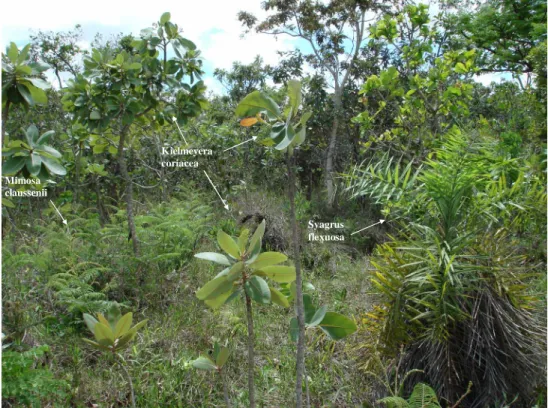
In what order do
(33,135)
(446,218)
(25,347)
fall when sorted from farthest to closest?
(25,347) → (446,218) → (33,135)

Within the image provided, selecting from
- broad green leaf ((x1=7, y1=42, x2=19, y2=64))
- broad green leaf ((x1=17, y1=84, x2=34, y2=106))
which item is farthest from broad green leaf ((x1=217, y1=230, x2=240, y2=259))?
broad green leaf ((x1=7, y1=42, x2=19, y2=64))

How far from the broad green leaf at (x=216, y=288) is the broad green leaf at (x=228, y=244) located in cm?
8

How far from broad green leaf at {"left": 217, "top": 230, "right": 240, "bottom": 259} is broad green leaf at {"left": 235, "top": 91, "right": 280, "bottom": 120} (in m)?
0.37

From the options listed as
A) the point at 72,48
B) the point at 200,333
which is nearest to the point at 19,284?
the point at 200,333

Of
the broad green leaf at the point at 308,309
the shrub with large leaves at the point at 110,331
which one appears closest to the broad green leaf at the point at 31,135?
the shrub with large leaves at the point at 110,331

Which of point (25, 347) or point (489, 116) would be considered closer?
point (25, 347)

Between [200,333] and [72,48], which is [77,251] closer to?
[200,333]

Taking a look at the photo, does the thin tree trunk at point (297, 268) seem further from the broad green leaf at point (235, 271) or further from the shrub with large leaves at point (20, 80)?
the shrub with large leaves at point (20, 80)

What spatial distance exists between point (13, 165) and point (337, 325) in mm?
1413

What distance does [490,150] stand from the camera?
11.7 feet

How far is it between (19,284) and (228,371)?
1.80m

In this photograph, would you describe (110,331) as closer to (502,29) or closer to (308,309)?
(308,309)

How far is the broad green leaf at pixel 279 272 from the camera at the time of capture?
1626mm

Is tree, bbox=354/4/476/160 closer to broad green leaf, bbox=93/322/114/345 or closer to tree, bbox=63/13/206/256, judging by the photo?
tree, bbox=63/13/206/256
